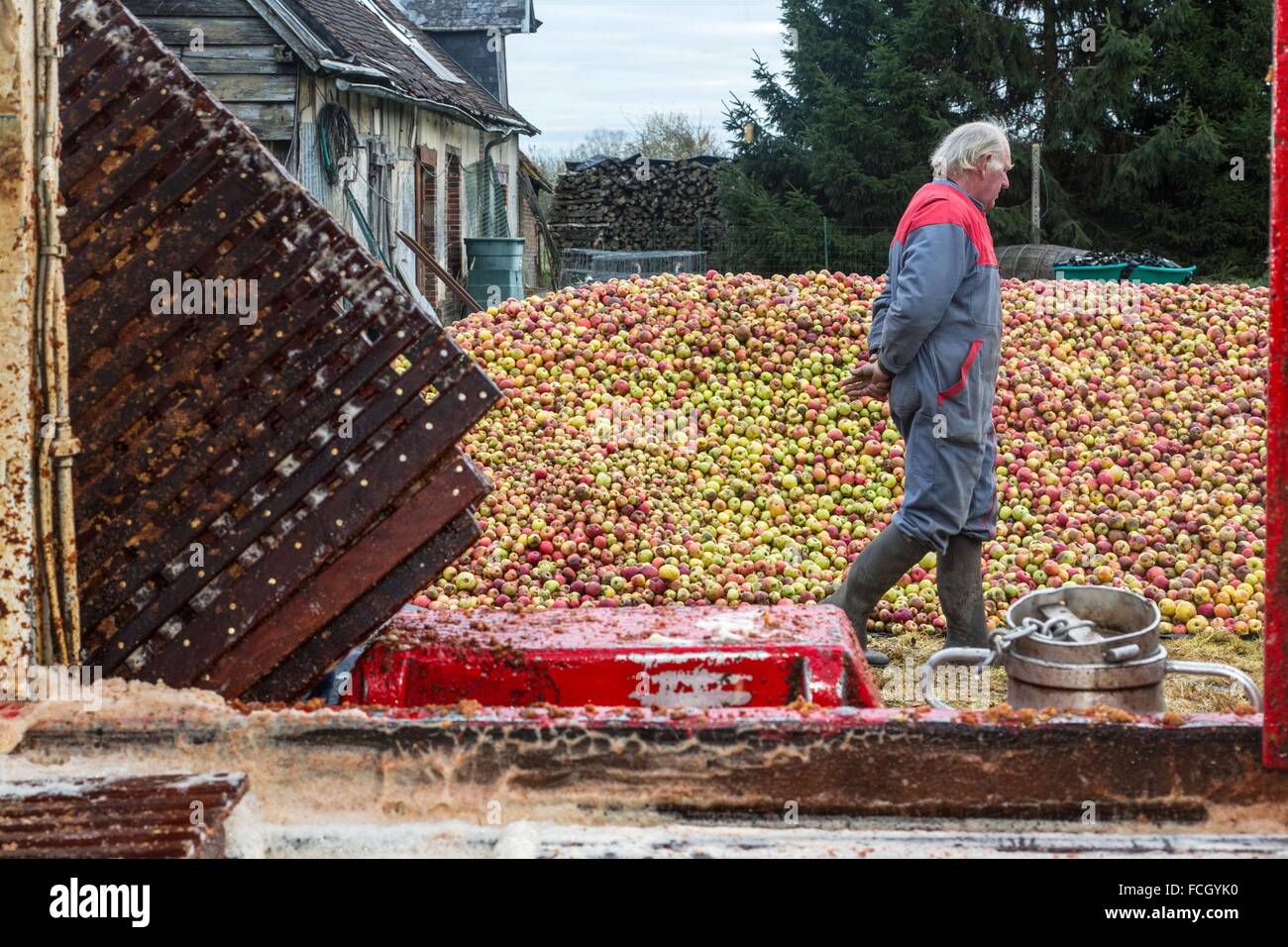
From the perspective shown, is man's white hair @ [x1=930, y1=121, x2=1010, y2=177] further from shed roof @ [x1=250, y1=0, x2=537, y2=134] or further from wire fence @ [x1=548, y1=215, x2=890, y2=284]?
wire fence @ [x1=548, y1=215, x2=890, y2=284]

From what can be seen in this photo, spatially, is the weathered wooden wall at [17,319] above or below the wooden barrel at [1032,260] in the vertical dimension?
below

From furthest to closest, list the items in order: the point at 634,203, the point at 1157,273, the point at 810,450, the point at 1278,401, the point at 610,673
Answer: the point at 634,203 < the point at 1157,273 < the point at 810,450 < the point at 610,673 < the point at 1278,401

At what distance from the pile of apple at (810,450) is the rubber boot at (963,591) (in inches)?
47.0

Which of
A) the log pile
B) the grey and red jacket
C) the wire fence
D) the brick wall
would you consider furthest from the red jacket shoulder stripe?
the log pile

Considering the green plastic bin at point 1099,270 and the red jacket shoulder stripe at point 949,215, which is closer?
the red jacket shoulder stripe at point 949,215

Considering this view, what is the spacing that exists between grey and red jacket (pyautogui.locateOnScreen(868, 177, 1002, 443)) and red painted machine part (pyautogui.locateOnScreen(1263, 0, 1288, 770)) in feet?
8.11

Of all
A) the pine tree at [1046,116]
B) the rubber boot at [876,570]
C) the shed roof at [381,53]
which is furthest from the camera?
the pine tree at [1046,116]

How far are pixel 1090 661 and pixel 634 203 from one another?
78.7 feet

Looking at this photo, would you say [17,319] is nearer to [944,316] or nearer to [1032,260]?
[944,316]

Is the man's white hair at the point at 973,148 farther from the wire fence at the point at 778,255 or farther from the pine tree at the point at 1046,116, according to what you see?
the pine tree at the point at 1046,116

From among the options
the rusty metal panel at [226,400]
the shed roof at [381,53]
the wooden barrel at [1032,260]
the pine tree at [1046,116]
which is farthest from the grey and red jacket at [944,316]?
the pine tree at [1046,116]

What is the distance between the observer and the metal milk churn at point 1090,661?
10.4ft

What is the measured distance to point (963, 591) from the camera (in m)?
5.37

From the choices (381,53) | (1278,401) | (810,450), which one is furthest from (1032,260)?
(1278,401)
